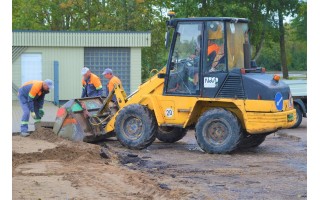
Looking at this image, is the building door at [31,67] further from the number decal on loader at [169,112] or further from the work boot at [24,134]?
the number decal on loader at [169,112]

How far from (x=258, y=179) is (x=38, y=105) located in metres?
6.64

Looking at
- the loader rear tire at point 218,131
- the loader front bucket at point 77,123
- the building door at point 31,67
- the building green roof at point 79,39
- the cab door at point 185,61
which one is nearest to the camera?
the loader rear tire at point 218,131

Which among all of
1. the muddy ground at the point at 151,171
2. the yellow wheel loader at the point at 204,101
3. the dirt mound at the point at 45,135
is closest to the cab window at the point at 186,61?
the yellow wheel loader at the point at 204,101

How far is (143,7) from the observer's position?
35.8m

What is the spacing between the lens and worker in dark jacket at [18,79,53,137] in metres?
14.0

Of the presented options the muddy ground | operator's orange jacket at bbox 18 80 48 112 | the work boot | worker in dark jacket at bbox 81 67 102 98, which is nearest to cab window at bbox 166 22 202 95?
the muddy ground

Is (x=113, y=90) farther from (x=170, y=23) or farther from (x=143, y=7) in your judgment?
(x=143, y=7)

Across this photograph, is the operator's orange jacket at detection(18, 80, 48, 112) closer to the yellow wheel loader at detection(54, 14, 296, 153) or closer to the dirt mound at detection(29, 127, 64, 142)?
the dirt mound at detection(29, 127, 64, 142)

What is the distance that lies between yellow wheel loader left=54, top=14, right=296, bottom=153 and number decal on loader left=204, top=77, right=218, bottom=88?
20 mm

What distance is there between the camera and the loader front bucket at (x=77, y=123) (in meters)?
13.1

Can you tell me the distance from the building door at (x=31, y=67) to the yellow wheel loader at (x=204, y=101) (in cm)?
1196

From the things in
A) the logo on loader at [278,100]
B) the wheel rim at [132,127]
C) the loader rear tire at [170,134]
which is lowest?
the loader rear tire at [170,134]

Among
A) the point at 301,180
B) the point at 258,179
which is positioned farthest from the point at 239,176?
the point at 301,180

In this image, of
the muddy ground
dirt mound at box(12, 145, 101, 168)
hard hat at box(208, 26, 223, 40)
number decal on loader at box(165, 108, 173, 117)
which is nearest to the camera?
the muddy ground
